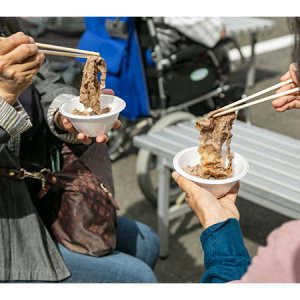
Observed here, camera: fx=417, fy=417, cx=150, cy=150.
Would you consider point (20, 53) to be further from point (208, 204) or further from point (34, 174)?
point (208, 204)

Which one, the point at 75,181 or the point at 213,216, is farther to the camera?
the point at 75,181

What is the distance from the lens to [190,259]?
2672 mm

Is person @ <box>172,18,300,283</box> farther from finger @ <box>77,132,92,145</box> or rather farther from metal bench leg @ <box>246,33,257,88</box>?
metal bench leg @ <box>246,33,257,88</box>

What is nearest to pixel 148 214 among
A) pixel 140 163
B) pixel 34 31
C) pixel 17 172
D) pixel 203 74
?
pixel 140 163

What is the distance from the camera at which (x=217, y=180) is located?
1.22 m

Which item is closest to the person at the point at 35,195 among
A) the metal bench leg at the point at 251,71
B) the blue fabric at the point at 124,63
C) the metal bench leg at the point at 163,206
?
the metal bench leg at the point at 163,206

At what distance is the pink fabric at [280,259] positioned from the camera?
0.76 meters

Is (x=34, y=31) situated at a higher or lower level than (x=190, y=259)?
higher

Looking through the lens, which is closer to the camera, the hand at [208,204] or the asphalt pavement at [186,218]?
the hand at [208,204]

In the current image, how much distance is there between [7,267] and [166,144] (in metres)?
1.19

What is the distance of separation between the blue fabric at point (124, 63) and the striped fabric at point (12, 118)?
5.87ft

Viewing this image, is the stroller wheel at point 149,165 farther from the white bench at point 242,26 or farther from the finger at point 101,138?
the finger at point 101,138

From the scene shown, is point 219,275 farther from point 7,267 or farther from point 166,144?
point 166,144

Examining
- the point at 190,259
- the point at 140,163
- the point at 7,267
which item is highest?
the point at 7,267
